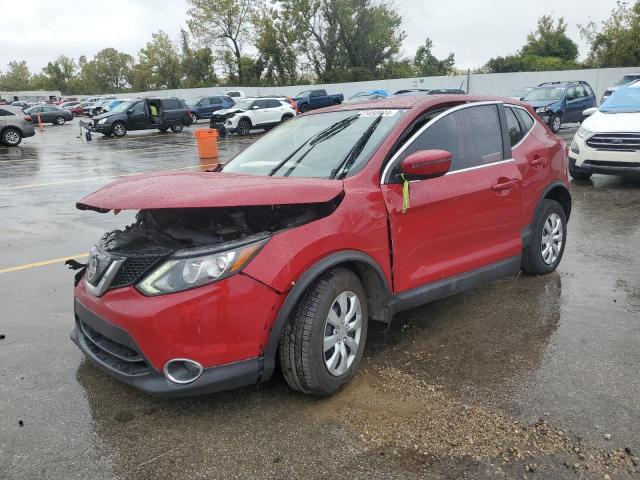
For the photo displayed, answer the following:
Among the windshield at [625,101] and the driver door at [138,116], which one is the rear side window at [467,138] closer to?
the windshield at [625,101]

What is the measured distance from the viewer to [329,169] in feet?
11.7

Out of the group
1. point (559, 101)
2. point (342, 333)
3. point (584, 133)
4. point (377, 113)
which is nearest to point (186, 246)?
point (342, 333)

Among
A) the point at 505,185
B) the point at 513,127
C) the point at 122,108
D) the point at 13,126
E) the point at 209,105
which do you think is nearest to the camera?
the point at 505,185

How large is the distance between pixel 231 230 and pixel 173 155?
590 inches

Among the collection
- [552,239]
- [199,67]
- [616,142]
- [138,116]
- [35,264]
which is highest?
[199,67]

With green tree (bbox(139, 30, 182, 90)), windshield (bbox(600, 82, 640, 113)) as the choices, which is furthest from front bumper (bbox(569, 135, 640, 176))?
green tree (bbox(139, 30, 182, 90))

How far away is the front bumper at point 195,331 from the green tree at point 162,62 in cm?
8016

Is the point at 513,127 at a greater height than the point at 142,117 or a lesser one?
lesser

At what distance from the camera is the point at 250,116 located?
2498 cm

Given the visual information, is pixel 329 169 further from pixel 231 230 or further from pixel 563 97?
pixel 563 97

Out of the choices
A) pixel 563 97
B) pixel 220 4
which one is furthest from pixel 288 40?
pixel 563 97

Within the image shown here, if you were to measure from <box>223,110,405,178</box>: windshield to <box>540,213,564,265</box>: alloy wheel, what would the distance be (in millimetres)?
2094

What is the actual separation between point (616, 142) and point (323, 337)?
807 centimetres

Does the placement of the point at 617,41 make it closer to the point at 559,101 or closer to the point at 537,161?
the point at 559,101
